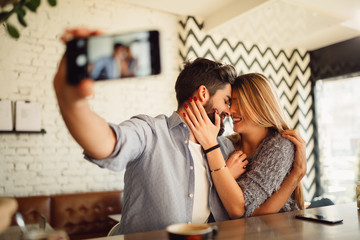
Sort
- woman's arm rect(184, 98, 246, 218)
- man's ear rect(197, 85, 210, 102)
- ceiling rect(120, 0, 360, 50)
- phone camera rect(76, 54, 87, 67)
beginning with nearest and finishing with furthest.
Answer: phone camera rect(76, 54, 87, 67) < woman's arm rect(184, 98, 246, 218) < man's ear rect(197, 85, 210, 102) < ceiling rect(120, 0, 360, 50)

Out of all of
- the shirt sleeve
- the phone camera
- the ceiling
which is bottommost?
the shirt sleeve

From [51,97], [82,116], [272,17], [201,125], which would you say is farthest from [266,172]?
[272,17]

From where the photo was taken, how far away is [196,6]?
4.05m

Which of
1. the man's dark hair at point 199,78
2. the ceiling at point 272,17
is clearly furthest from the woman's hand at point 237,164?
the ceiling at point 272,17

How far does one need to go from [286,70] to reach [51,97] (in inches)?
158

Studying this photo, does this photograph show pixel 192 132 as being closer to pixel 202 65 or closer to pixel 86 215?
pixel 202 65

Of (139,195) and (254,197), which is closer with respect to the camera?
(139,195)

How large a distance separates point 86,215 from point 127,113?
130cm

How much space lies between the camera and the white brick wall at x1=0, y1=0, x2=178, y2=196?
10.6ft

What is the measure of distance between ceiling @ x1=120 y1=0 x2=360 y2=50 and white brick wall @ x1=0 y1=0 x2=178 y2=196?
607 millimetres

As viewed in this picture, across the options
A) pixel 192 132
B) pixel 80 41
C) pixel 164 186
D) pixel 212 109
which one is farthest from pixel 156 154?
pixel 80 41

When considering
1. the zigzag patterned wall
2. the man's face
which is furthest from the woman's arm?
the zigzag patterned wall

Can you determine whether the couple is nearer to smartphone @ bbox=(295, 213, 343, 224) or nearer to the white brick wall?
smartphone @ bbox=(295, 213, 343, 224)

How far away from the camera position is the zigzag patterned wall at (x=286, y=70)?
4645 millimetres
